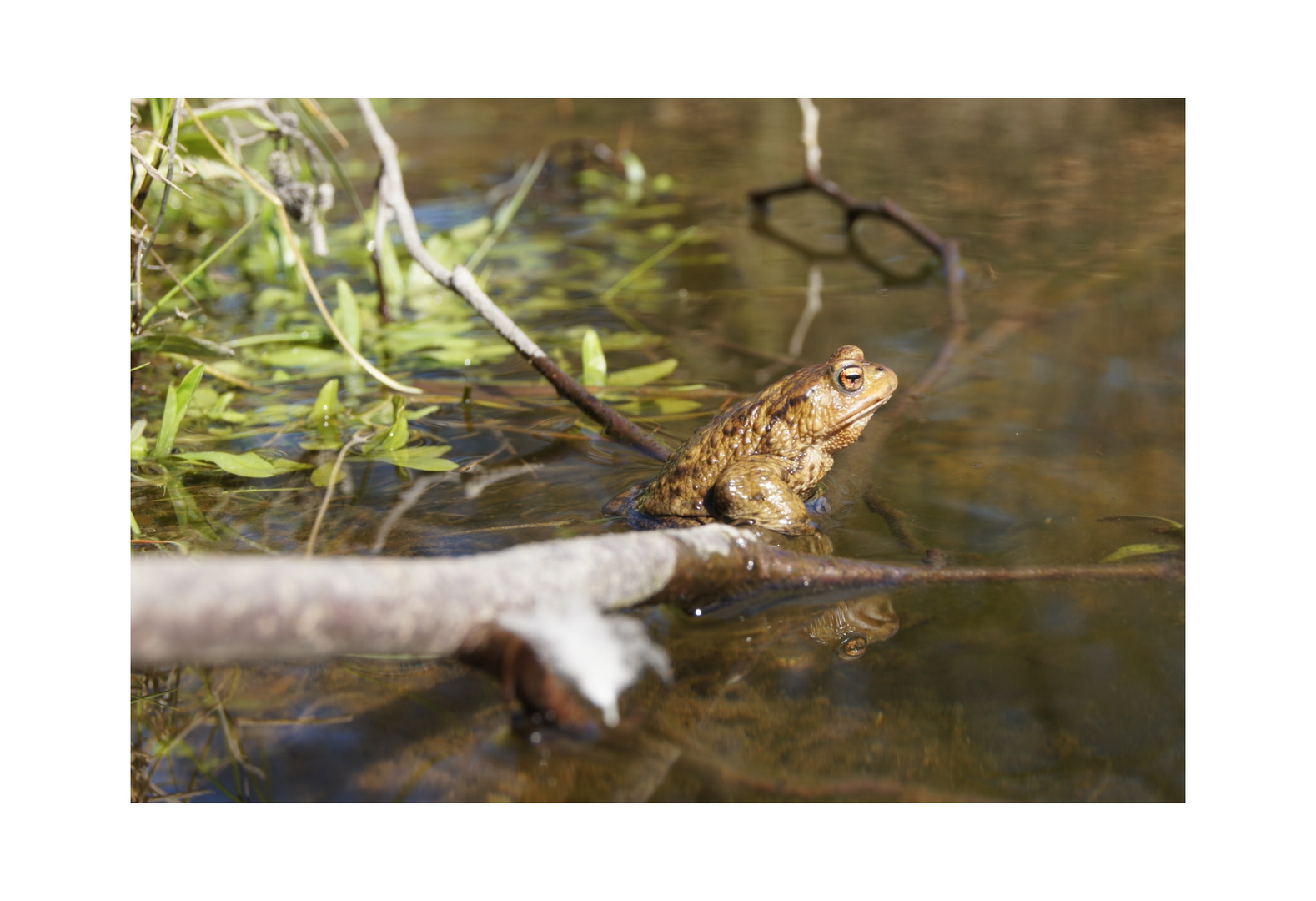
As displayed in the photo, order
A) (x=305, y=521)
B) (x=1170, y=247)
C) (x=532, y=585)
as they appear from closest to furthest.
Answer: (x=532, y=585) < (x=305, y=521) < (x=1170, y=247)

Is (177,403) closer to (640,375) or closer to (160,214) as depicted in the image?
(160,214)

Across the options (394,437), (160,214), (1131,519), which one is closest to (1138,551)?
Result: (1131,519)

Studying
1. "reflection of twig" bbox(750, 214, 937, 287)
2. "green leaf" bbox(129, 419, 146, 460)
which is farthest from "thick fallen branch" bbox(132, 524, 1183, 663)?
"reflection of twig" bbox(750, 214, 937, 287)

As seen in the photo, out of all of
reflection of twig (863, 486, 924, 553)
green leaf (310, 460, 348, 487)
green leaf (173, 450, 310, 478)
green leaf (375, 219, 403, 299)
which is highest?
green leaf (375, 219, 403, 299)

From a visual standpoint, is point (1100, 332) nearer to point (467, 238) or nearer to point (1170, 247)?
point (1170, 247)

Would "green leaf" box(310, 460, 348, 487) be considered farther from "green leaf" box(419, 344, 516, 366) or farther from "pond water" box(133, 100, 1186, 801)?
"green leaf" box(419, 344, 516, 366)
